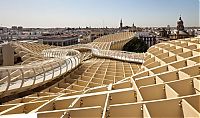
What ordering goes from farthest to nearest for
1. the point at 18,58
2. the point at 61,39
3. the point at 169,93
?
the point at 61,39
the point at 18,58
the point at 169,93

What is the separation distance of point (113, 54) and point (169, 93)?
31102 mm

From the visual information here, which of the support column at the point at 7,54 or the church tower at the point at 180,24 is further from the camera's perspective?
the church tower at the point at 180,24

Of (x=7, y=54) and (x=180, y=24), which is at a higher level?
(x=180, y=24)

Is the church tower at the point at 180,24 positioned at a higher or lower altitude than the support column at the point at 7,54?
higher

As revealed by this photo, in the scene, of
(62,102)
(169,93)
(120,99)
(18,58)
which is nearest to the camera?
(169,93)

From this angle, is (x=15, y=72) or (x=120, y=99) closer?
(x=120, y=99)

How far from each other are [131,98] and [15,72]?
453 inches

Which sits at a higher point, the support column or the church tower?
the church tower

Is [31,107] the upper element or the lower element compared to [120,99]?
lower

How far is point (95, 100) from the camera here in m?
12.8

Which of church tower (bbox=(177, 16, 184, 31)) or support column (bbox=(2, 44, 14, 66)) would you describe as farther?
church tower (bbox=(177, 16, 184, 31))

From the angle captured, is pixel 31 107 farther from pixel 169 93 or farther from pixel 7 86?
pixel 169 93

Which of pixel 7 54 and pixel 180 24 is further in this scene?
pixel 180 24

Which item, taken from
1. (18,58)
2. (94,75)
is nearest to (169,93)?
(94,75)
